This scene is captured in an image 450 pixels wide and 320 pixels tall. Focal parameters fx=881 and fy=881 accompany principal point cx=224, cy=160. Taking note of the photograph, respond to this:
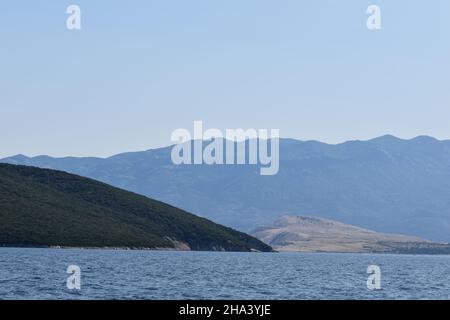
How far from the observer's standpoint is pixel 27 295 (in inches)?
3356

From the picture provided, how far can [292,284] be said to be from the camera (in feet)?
403

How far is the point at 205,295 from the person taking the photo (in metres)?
94.8

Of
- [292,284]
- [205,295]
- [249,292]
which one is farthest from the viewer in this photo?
[292,284]

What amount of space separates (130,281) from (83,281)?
293 inches
